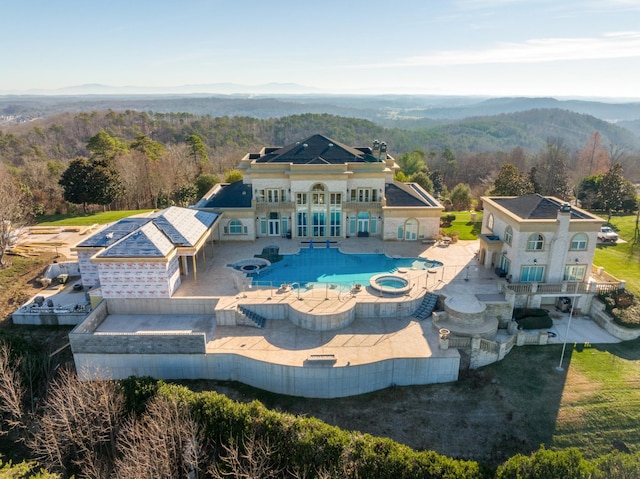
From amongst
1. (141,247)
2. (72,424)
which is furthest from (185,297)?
(72,424)

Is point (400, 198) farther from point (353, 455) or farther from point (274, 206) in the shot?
point (353, 455)

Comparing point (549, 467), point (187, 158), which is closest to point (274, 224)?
point (549, 467)

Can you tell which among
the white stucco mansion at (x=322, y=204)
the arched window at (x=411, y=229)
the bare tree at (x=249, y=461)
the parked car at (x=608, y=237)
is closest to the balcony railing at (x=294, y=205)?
the white stucco mansion at (x=322, y=204)

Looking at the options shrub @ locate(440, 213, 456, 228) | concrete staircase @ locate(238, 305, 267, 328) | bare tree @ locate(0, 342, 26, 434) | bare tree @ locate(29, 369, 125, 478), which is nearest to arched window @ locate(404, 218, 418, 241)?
shrub @ locate(440, 213, 456, 228)

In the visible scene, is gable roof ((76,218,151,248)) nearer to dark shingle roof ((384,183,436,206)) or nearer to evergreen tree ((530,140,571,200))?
dark shingle roof ((384,183,436,206))

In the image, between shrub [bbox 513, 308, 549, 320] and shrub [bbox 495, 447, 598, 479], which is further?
shrub [bbox 513, 308, 549, 320]

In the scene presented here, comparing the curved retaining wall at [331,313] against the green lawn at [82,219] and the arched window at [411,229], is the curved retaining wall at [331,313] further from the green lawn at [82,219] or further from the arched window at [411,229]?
the green lawn at [82,219]

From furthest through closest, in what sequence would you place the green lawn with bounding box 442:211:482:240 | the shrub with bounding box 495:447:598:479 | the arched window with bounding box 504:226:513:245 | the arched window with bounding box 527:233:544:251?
the green lawn with bounding box 442:211:482:240
the arched window with bounding box 504:226:513:245
the arched window with bounding box 527:233:544:251
the shrub with bounding box 495:447:598:479
